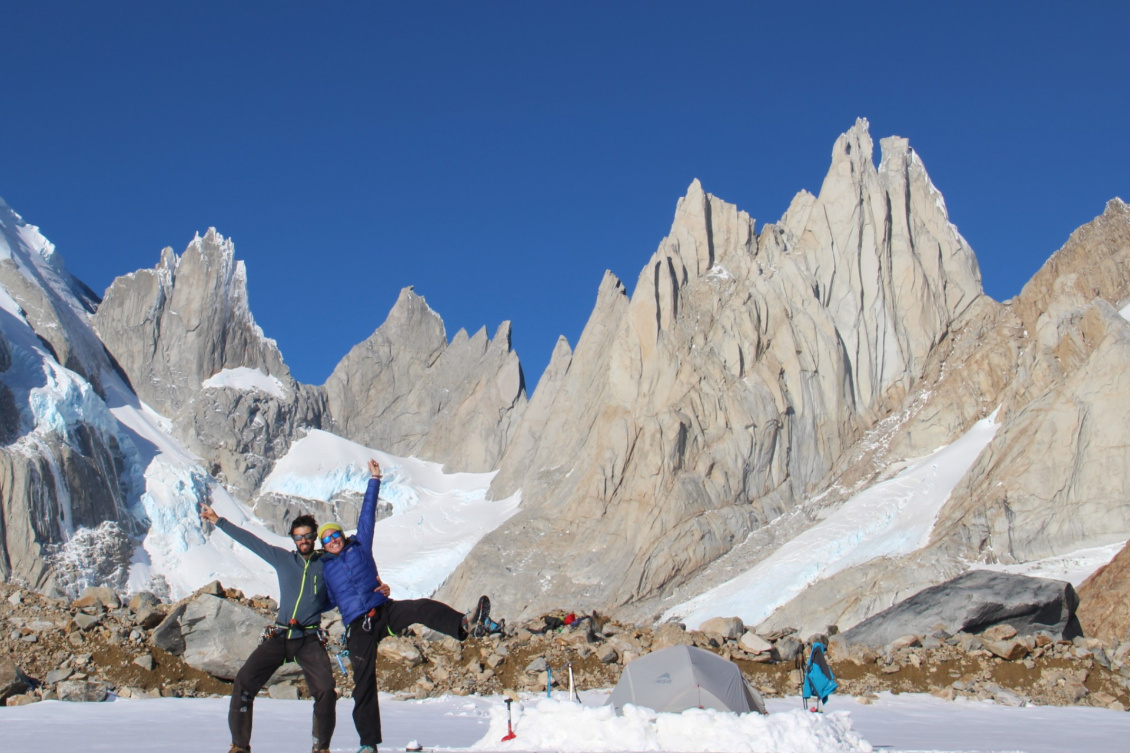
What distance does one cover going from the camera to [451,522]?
9500cm

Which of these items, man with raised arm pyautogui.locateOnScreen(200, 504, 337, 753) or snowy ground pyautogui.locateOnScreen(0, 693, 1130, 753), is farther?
snowy ground pyautogui.locateOnScreen(0, 693, 1130, 753)

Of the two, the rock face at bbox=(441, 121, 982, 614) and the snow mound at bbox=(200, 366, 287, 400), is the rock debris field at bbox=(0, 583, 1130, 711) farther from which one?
the snow mound at bbox=(200, 366, 287, 400)

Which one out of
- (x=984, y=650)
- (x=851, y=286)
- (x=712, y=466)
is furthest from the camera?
(x=851, y=286)

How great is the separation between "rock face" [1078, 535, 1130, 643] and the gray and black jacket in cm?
2550

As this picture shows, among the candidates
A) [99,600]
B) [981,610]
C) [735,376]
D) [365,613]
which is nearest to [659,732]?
[365,613]

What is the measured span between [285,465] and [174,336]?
75.7ft

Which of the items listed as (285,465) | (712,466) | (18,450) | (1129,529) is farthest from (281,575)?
(285,465)

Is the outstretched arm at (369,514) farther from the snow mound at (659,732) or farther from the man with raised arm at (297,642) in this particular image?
the snow mound at (659,732)

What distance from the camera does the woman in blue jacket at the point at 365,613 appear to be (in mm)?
8161

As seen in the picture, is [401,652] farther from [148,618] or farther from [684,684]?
[684,684]

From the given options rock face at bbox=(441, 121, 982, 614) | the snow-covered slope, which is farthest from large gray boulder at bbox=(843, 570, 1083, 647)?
rock face at bbox=(441, 121, 982, 614)

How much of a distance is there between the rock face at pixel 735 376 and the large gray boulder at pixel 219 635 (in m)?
44.0

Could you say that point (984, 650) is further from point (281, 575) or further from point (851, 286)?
point (851, 286)

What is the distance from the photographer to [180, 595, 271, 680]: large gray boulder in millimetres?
13883
